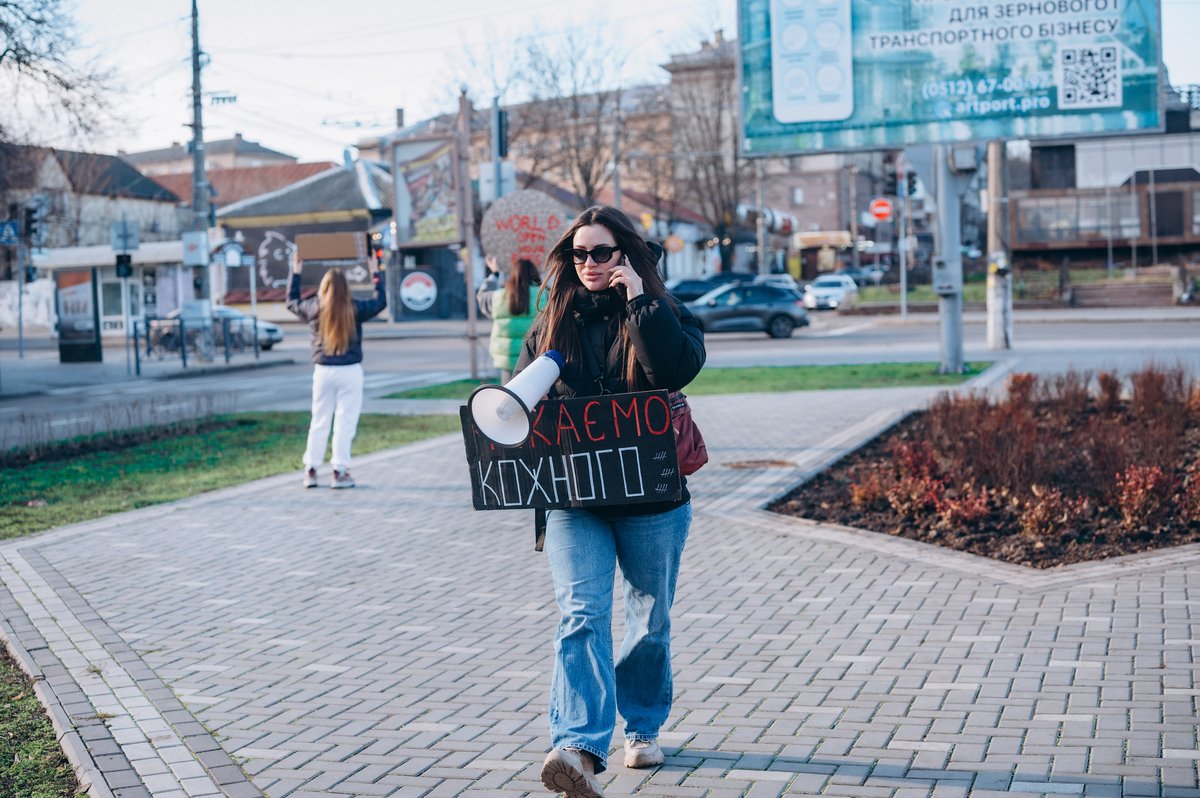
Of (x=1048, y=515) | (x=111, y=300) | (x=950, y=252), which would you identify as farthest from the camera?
(x=111, y=300)

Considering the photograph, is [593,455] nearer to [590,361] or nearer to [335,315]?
[590,361]

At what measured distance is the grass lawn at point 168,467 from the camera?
1077cm

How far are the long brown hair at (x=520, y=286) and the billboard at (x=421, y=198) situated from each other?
33.4 meters

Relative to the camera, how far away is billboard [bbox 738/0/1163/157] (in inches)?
728

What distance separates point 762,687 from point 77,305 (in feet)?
99.1

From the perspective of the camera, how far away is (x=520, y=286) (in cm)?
1125

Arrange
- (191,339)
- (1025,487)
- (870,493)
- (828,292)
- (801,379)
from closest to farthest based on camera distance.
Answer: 1. (1025,487)
2. (870,493)
3. (801,379)
4. (191,339)
5. (828,292)

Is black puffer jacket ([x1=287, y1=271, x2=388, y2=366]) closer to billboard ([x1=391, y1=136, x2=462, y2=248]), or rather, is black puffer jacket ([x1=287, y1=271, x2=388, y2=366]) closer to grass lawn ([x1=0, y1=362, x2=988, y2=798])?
grass lawn ([x1=0, y1=362, x2=988, y2=798])

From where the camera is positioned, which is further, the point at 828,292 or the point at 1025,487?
the point at 828,292

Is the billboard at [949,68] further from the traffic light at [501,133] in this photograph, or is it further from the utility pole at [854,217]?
the utility pole at [854,217]

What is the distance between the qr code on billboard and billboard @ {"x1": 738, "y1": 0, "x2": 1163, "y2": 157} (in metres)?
0.01

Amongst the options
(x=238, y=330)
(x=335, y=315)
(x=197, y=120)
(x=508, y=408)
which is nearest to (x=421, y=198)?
(x=238, y=330)

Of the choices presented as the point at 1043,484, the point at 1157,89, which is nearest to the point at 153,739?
the point at 1043,484

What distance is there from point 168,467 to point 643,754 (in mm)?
9696
